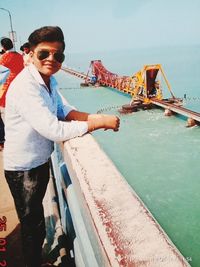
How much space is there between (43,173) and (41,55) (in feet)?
2.46

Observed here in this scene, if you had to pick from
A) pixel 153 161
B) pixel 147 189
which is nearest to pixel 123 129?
pixel 153 161

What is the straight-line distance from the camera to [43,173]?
1780 millimetres

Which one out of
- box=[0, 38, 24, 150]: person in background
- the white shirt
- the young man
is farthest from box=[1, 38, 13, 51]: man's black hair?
the white shirt

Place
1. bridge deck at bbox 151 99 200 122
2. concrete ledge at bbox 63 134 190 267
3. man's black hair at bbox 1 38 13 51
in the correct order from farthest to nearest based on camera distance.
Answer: bridge deck at bbox 151 99 200 122, man's black hair at bbox 1 38 13 51, concrete ledge at bbox 63 134 190 267

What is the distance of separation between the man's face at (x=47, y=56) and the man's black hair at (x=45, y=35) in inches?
0.9

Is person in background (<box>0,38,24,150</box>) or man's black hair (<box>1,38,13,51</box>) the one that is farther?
man's black hair (<box>1,38,13,51</box>)

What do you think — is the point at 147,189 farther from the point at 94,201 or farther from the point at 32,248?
the point at 94,201

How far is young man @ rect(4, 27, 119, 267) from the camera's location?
1544 mm

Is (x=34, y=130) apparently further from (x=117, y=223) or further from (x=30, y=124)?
(x=117, y=223)

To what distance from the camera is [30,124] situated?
1568mm

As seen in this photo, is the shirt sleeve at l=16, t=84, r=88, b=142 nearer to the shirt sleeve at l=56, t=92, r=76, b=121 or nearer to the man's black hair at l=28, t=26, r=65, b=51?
the man's black hair at l=28, t=26, r=65, b=51

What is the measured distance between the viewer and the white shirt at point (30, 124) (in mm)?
1529

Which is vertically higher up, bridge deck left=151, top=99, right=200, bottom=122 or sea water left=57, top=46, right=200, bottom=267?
bridge deck left=151, top=99, right=200, bottom=122

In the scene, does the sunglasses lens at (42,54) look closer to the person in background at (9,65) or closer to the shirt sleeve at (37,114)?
the shirt sleeve at (37,114)
